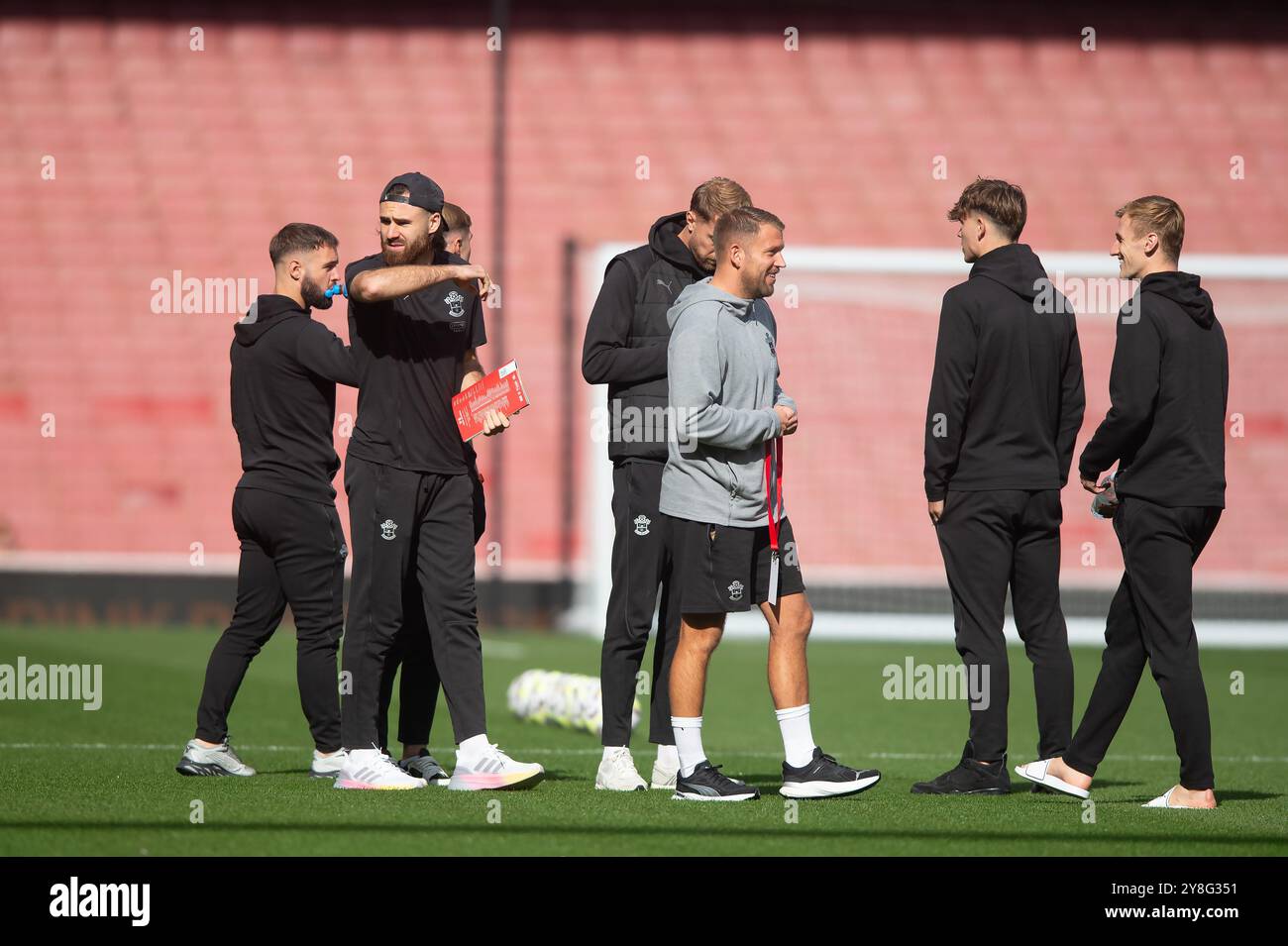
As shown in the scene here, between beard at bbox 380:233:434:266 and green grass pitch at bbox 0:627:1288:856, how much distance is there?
5.55 ft

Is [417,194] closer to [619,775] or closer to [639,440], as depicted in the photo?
[639,440]

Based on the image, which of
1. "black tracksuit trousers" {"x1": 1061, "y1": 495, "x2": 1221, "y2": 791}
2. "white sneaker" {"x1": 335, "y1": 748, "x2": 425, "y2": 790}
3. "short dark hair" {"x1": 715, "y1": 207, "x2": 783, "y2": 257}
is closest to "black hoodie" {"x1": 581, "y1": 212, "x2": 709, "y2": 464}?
"short dark hair" {"x1": 715, "y1": 207, "x2": 783, "y2": 257}

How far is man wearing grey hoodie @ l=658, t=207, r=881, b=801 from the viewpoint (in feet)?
16.0

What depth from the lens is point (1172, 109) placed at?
542 inches

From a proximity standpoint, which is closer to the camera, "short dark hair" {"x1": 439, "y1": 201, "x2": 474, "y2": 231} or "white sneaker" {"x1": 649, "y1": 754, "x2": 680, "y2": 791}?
"white sneaker" {"x1": 649, "y1": 754, "x2": 680, "y2": 791}

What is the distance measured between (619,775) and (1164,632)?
1808mm

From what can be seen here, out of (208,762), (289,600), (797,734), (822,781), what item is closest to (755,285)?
(797,734)

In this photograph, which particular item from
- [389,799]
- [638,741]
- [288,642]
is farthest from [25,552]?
[389,799]

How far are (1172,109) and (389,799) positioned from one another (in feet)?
36.8

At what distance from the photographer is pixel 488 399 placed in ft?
16.3

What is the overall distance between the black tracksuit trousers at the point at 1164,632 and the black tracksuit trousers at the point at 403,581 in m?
2.01

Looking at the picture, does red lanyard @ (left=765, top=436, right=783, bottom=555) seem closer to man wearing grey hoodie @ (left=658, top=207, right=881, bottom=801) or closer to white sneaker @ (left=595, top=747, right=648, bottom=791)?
man wearing grey hoodie @ (left=658, top=207, right=881, bottom=801)

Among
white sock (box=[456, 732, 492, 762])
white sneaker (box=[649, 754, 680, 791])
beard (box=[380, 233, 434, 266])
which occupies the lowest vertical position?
white sneaker (box=[649, 754, 680, 791])
